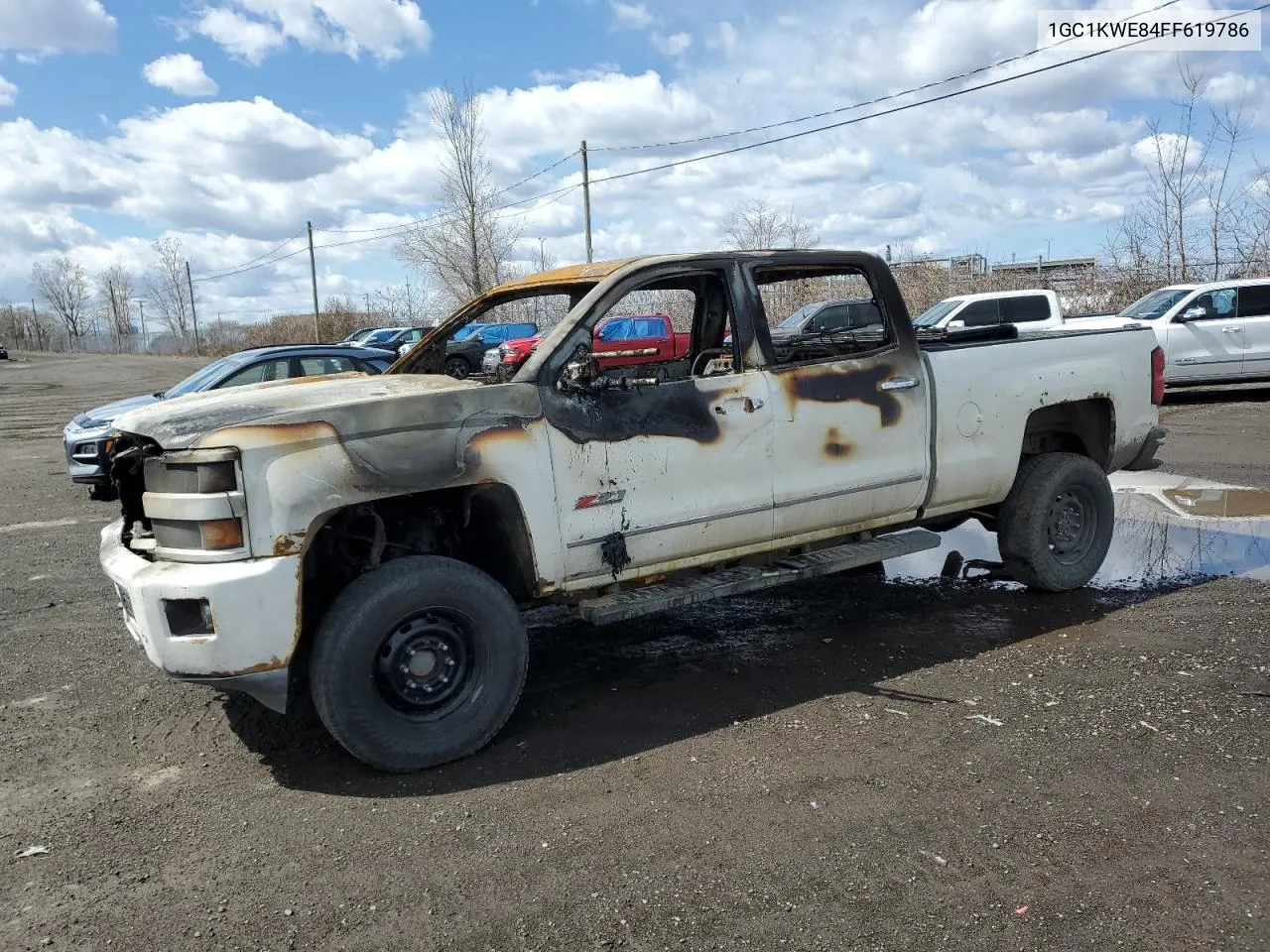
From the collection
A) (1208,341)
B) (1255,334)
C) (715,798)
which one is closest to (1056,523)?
(715,798)

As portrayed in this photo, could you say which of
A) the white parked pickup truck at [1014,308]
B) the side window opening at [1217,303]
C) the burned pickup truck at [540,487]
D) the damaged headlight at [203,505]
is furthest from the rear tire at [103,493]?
the side window opening at [1217,303]

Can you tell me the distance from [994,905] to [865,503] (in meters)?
2.34

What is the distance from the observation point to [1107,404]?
5797 mm

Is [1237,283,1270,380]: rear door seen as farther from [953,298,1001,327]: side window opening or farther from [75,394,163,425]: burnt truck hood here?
[75,394,163,425]: burnt truck hood

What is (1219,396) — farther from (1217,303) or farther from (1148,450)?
(1148,450)

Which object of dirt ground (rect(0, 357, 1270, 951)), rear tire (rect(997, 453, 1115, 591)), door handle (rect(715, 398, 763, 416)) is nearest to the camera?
dirt ground (rect(0, 357, 1270, 951))

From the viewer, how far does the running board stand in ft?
13.4

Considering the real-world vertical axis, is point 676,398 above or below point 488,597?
above

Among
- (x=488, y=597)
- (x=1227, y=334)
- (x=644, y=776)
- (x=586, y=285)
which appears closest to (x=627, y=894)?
(x=644, y=776)

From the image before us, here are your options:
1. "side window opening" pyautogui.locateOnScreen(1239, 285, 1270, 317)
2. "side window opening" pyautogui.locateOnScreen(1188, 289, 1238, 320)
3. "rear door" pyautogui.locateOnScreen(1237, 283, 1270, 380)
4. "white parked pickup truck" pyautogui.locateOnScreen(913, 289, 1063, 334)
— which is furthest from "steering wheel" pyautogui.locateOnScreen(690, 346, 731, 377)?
"side window opening" pyautogui.locateOnScreen(1239, 285, 1270, 317)

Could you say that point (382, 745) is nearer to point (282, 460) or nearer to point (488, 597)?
point (488, 597)

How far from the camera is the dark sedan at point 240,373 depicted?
10.1 metres

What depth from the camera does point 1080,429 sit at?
5883 mm

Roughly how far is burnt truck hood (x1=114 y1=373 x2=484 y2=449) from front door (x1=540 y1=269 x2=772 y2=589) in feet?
1.74
